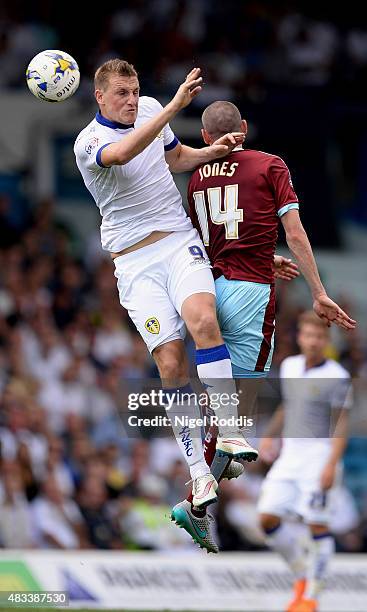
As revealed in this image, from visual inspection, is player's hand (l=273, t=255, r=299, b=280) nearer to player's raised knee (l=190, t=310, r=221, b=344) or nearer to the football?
player's raised knee (l=190, t=310, r=221, b=344)

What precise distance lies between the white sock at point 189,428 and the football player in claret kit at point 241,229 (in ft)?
1.00

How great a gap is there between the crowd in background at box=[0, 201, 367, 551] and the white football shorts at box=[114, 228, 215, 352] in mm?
3989

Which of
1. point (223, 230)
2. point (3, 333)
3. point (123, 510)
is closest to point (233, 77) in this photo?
point (3, 333)

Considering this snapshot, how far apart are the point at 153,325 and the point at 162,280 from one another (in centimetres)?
32

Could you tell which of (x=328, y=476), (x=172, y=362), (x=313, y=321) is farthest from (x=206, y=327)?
(x=328, y=476)

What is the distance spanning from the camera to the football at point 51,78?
9.06 meters

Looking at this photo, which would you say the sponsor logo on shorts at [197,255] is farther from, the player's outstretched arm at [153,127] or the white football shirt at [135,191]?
the player's outstretched arm at [153,127]

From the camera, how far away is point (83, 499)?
1495 cm

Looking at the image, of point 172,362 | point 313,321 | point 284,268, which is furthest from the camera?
point 313,321

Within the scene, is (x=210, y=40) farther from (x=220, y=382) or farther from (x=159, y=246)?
(x=220, y=382)

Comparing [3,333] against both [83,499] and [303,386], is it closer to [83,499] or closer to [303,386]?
[83,499]

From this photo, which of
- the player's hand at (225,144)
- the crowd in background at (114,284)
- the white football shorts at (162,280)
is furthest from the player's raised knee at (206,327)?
the crowd in background at (114,284)

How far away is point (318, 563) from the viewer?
1305 cm

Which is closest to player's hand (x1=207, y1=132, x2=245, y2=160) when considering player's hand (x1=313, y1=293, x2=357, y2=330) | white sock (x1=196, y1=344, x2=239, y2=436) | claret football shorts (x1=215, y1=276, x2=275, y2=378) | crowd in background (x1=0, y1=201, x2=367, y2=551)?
claret football shorts (x1=215, y1=276, x2=275, y2=378)
